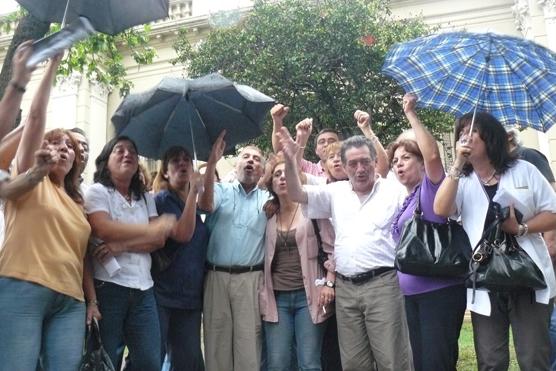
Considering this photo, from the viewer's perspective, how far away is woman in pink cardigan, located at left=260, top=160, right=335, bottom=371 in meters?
3.90

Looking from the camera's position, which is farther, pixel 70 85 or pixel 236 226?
pixel 70 85

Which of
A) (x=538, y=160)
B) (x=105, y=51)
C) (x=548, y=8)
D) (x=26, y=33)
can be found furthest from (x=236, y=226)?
(x=548, y=8)

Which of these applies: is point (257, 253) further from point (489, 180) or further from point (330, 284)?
point (489, 180)

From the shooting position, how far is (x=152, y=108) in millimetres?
4074

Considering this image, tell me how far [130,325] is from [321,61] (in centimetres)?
978

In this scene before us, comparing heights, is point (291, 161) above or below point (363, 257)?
above

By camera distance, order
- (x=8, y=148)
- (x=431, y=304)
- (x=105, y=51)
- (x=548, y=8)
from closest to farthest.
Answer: (x=8, y=148)
(x=431, y=304)
(x=105, y=51)
(x=548, y=8)

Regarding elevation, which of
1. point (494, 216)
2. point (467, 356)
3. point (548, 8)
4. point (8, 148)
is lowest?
point (467, 356)

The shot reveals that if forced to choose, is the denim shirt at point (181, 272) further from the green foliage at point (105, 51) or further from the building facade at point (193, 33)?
the building facade at point (193, 33)

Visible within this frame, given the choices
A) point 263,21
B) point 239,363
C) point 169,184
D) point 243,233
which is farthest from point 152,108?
Answer: point 263,21

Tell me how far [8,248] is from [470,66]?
2.97 metres

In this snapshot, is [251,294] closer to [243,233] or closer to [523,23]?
[243,233]

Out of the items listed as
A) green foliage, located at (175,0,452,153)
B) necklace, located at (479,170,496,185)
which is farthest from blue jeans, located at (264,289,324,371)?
green foliage, located at (175,0,452,153)

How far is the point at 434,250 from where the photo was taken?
3.25 metres
